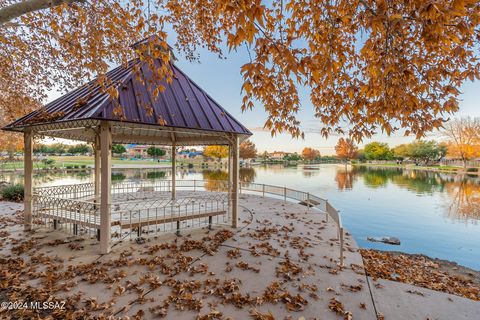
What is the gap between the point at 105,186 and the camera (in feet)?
17.8

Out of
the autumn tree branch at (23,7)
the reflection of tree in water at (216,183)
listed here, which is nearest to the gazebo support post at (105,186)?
the autumn tree branch at (23,7)

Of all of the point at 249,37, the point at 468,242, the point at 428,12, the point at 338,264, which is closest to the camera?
the point at 428,12

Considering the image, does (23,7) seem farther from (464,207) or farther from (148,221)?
(464,207)

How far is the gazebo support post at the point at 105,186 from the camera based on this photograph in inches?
212

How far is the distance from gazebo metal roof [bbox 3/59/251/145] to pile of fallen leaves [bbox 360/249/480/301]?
5.45 metres

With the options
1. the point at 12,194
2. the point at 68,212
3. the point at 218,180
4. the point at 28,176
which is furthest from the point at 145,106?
the point at 218,180

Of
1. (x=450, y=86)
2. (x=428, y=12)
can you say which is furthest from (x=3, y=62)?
(x=450, y=86)

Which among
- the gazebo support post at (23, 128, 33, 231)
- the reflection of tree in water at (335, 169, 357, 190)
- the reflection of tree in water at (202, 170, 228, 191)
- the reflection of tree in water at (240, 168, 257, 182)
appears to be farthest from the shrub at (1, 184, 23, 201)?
the reflection of tree in water at (335, 169, 357, 190)

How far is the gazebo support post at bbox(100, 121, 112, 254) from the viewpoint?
5.39m

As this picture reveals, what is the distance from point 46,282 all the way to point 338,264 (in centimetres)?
610

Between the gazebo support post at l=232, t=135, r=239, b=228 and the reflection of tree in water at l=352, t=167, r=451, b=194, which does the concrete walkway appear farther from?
the reflection of tree in water at l=352, t=167, r=451, b=194

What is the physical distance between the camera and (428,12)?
209 centimetres

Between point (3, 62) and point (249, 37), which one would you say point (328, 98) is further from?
point (3, 62)

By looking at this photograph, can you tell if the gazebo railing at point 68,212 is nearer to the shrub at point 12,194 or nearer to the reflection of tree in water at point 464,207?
the shrub at point 12,194
